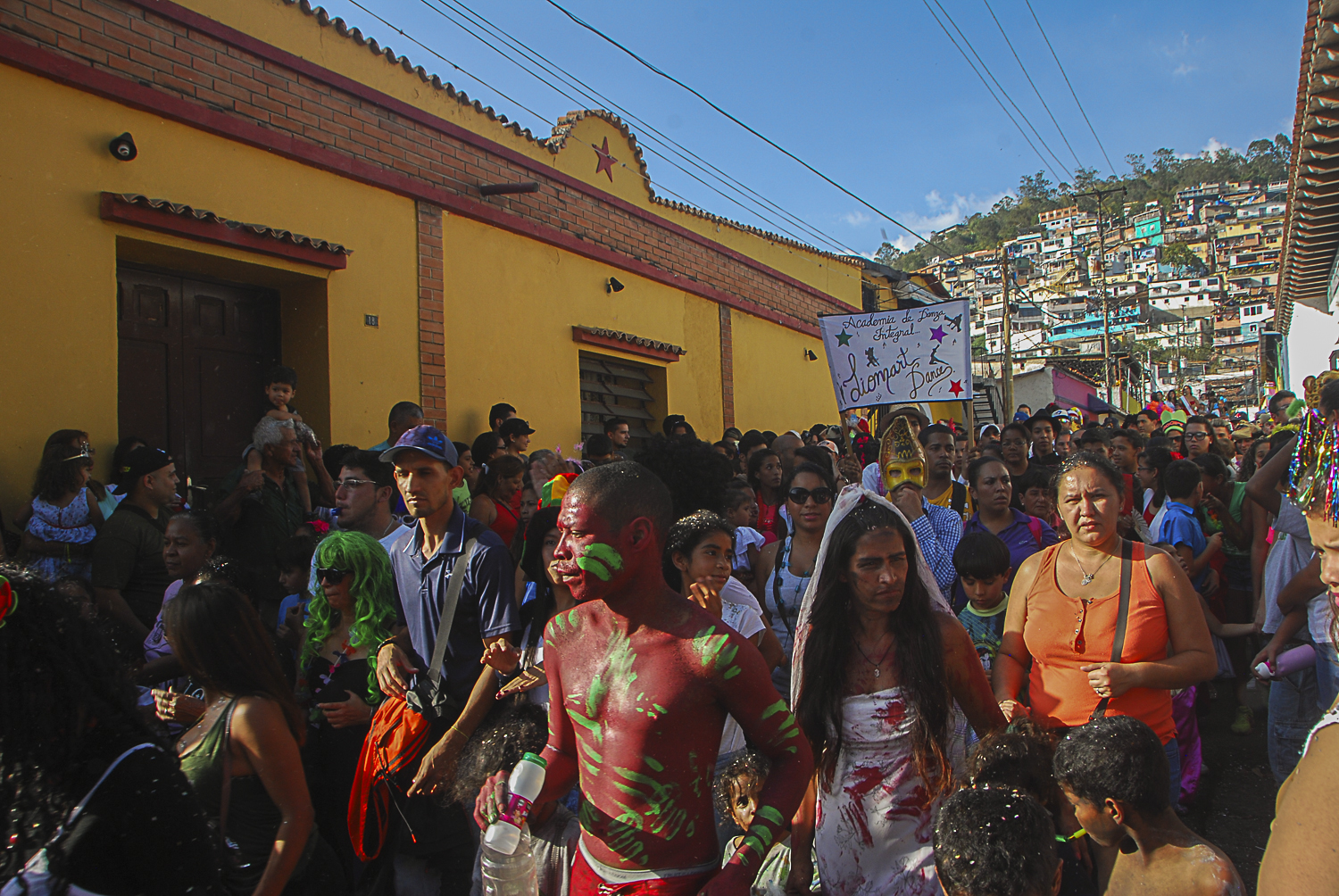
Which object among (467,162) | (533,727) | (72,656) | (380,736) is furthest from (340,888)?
(467,162)

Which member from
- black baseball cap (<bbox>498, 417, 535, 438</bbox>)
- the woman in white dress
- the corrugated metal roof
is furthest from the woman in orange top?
black baseball cap (<bbox>498, 417, 535, 438</bbox>)

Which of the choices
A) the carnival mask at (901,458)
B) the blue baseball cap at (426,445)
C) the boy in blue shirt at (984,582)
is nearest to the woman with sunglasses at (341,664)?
the blue baseball cap at (426,445)

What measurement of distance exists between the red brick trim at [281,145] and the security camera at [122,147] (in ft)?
0.91

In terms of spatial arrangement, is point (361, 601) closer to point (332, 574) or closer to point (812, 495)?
point (332, 574)

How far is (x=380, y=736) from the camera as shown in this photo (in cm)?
306

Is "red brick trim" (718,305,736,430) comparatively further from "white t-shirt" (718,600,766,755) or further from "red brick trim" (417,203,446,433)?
"white t-shirt" (718,600,766,755)

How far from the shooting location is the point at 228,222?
6020 millimetres

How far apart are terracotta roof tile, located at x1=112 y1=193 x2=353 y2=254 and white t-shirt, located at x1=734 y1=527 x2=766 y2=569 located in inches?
165

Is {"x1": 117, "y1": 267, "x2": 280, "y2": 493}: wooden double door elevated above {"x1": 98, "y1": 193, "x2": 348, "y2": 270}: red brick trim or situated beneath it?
situated beneath

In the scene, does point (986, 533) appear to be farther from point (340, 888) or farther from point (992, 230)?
point (992, 230)

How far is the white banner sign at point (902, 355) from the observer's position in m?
7.46

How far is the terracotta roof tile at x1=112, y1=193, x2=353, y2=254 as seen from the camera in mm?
5457

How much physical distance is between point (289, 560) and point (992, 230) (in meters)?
147

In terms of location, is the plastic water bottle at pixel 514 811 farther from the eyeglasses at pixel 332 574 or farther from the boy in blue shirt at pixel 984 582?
the boy in blue shirt at pixel 984 582
